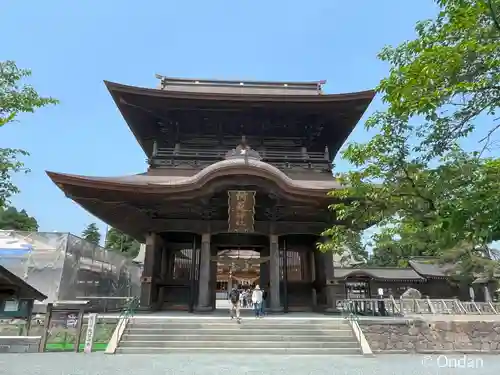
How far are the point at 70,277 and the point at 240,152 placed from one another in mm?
9236

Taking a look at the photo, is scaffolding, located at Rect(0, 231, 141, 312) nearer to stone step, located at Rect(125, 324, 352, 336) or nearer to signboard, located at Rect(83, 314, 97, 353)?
signboard, located at Rect(83, 314, 97, 353)

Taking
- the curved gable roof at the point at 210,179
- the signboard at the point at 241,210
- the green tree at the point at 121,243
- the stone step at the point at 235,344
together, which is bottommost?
the stone step at the point at 235,344

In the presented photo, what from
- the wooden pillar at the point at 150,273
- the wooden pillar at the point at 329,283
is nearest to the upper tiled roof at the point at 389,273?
the wooden pillar at the point at 329,283

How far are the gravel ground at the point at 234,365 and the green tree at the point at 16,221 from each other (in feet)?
148

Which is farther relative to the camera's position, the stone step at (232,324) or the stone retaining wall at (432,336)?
the stone step at (232,324)

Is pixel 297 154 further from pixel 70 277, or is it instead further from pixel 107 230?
pixel 107 230

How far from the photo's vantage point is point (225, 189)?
12188mm

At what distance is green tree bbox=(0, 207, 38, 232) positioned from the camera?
46.5 metres

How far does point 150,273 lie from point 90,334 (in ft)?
13.0

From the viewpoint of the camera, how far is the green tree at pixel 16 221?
153ft

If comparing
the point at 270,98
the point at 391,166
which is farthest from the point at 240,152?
the point at 391,166

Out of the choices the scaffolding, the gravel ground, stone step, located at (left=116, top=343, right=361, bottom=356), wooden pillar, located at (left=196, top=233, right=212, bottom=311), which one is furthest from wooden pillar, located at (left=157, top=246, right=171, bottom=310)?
the gravel ground

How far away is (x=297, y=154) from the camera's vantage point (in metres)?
15.1

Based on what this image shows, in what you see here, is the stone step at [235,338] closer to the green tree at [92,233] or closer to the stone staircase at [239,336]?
the stone staircase at [239,336]
